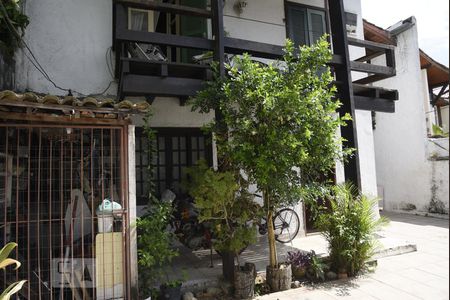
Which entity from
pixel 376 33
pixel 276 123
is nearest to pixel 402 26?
pixel 376 33

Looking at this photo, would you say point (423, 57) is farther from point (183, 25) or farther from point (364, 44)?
point (183, 25)

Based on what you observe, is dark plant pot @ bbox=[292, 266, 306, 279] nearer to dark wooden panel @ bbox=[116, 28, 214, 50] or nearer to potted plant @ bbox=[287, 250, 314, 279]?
potted plant @ bbox=[287, 250, 314, 279]

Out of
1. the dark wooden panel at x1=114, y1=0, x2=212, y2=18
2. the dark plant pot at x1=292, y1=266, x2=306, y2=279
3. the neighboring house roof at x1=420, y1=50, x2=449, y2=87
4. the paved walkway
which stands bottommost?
the paved walkway

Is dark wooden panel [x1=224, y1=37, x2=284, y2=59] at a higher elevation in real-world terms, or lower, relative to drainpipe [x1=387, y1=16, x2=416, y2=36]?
lower

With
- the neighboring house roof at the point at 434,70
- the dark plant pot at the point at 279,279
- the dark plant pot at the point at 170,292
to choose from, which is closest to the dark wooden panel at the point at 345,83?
the dark plant pot at the point at 279,279

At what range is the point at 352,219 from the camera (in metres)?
5.86

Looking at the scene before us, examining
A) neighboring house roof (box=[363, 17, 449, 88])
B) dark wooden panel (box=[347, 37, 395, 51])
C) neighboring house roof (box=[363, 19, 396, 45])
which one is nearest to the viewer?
dark wooden panel (box=[347, 37, 395, 51])

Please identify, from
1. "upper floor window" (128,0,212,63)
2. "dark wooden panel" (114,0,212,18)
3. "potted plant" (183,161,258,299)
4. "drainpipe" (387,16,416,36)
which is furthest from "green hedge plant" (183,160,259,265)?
"drainpipe" (387,16,416,36)

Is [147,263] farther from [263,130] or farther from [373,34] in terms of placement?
[373,34]

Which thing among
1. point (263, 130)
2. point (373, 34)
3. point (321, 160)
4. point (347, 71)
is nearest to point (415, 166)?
point (373, 34)

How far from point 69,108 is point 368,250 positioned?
556 cm

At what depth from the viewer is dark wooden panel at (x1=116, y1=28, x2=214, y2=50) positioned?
5289 mm

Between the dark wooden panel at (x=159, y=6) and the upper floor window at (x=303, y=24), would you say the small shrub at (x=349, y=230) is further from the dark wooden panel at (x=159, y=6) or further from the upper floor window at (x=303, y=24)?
the upper floor window at (x=303, y=24)

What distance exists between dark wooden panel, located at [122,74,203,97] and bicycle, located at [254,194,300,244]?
380 cm
